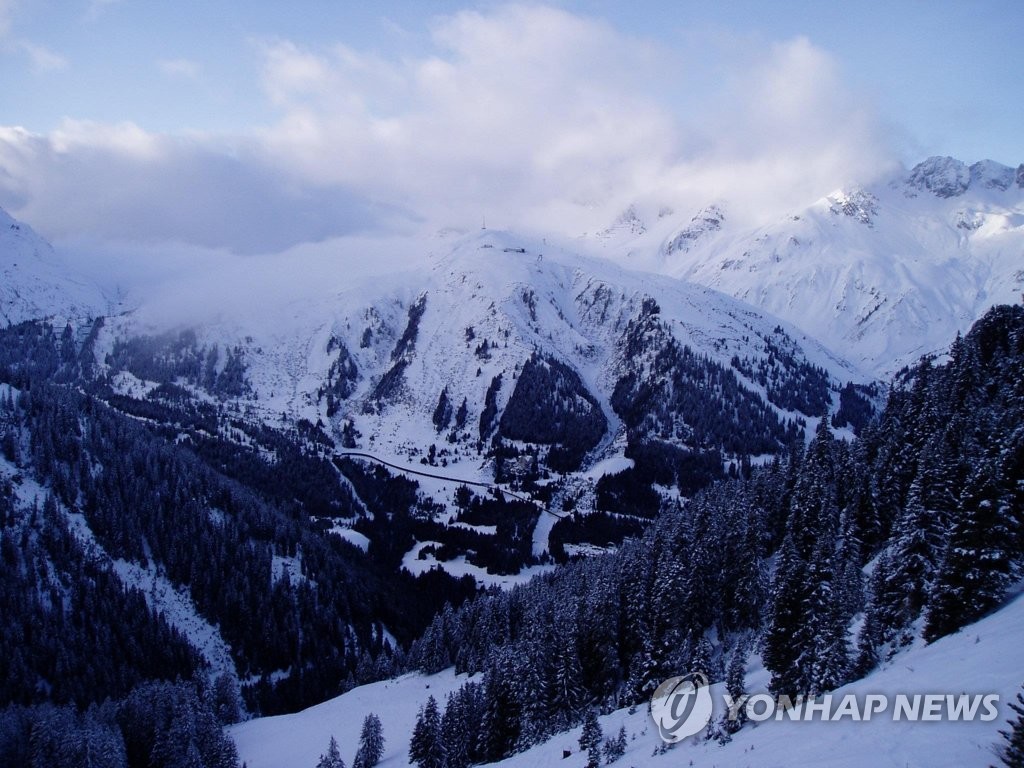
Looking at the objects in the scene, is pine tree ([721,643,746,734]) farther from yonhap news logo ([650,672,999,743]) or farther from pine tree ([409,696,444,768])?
pine tree ([409,696,444,768])

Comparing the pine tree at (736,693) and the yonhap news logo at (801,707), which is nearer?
the yonhap news logo at (801,707)

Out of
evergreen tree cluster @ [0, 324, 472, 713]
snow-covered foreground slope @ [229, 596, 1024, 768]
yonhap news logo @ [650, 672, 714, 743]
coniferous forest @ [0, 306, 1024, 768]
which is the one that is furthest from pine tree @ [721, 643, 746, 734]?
evergreen tree cluster @ [0, 324, 472, 713]

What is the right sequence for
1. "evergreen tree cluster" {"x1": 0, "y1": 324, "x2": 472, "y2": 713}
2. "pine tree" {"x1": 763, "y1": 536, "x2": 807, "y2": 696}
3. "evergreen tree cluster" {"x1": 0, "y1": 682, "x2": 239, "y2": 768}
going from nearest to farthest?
1. "pine tree" {"x1": 763, "y1": 536, "x2": 807, "y2": 696}
2. "evergreen tree cluster" {"x1": 0, "y1": 682, "x2": 239, "y2": 768}
3. "evergreen tree cluster" {"x1": 0, "y1": 324, "x2": 472, "y2": 713}

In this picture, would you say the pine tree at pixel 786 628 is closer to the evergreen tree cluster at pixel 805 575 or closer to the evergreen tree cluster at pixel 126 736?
the evergreen tree cluster at pixel 805 575

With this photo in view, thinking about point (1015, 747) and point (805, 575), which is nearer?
point (1015, 747)

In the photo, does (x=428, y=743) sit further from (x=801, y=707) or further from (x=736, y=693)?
(x=801, y=707)

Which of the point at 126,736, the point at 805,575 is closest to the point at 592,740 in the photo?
the point at 805,575

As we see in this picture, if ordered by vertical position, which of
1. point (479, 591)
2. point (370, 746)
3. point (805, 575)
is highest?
point (805, 575)

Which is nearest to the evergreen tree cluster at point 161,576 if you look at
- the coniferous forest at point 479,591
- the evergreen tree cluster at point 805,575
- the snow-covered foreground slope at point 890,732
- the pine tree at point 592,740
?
the coniferous forest at point 479,591

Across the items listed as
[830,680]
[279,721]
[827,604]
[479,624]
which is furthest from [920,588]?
[279,721]
